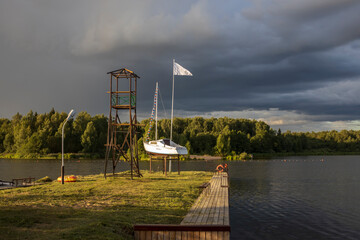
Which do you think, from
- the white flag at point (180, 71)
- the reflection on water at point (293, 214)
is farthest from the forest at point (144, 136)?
the reflection on water at point (293, 214)

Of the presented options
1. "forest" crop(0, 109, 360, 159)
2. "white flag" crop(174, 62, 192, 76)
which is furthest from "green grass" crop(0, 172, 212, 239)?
"forest" crop(0, 109, 360, 159)

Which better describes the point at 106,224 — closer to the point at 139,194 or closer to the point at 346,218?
the point at 139,194

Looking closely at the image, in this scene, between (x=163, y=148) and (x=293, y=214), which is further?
(x=163, y=148)

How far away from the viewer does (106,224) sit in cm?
1468

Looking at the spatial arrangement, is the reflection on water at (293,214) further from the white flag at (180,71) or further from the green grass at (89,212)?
the white flag at (180,71)

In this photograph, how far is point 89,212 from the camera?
58.3 ft

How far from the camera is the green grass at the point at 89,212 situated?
13234 mm

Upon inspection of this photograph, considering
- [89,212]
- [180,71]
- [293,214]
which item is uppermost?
[180,71]

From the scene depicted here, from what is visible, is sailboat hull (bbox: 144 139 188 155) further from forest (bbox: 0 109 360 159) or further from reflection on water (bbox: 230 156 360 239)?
forest (bbox: 0 109 360 159)

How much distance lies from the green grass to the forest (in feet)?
285

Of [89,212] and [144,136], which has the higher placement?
[144,136]

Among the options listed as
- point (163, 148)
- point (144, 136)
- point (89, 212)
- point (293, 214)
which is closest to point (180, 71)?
point (163, 148)

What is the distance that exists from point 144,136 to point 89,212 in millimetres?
97391

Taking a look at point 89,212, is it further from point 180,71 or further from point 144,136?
point 144,136
